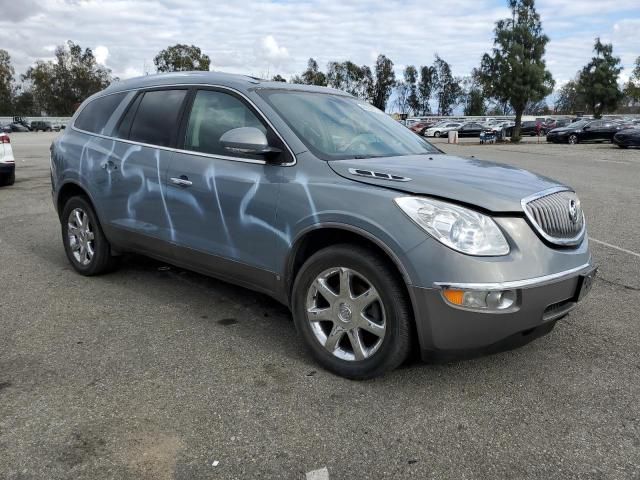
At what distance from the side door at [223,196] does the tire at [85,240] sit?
117 centimetres

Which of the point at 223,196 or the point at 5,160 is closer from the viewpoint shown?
the point at 223,196

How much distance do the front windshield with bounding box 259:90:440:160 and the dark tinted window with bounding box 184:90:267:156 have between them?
193mm

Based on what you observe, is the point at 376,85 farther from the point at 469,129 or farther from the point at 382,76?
the point at 469,129

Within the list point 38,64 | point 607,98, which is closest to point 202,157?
point 607,98

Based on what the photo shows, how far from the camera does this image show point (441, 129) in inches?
1845

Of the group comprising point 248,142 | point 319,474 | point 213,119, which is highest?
point 213,119

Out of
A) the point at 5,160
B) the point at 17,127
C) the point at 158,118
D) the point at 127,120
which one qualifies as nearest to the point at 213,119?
the point at 158,118

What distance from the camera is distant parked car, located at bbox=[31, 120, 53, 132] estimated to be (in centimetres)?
7062

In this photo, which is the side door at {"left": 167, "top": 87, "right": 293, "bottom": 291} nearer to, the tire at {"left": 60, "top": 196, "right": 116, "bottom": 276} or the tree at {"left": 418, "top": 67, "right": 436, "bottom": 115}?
the tire at {"left": 60, "top": 196, "right": 116, "bottom": 276}

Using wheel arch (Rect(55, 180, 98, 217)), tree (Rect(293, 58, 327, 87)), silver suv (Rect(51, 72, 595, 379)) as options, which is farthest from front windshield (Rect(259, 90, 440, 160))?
tree (Rect(293, 58, 327, 87))

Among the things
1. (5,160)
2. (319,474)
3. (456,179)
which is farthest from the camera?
(5,160)

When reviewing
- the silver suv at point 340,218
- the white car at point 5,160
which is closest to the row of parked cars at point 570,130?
the white car at point 5,160

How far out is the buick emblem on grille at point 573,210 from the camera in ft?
10.8

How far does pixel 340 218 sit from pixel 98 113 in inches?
122
